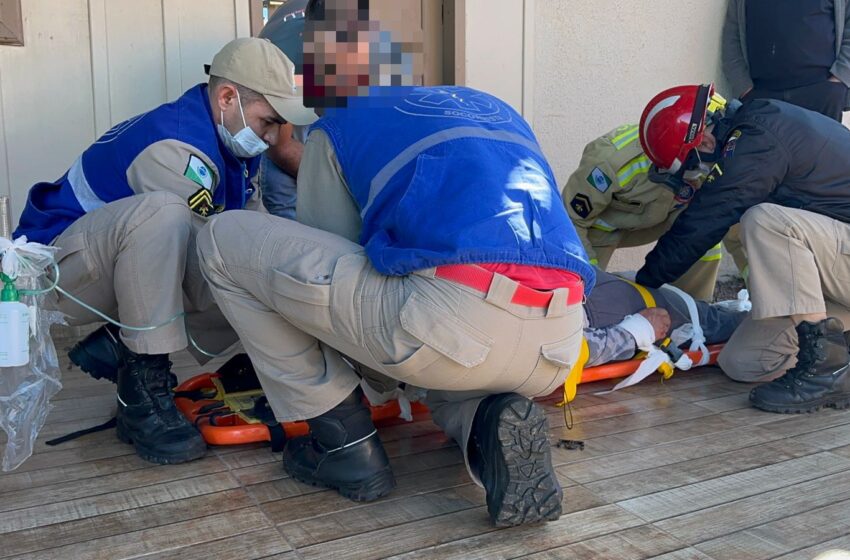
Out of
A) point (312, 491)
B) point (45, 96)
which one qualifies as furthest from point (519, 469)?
point (45, 96)

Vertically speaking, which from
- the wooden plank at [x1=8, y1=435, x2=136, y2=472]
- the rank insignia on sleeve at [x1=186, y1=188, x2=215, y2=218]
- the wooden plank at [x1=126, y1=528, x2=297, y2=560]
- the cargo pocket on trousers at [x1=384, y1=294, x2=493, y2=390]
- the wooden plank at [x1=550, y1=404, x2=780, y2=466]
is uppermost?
the rank insignia on sleeve at [x1=186, y1=188, x2=215, y2=218]

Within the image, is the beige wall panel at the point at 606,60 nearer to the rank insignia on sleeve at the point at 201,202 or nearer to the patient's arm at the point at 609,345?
the patient's arm at the point at 609,345

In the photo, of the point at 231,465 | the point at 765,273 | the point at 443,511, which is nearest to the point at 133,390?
the point at 231,465

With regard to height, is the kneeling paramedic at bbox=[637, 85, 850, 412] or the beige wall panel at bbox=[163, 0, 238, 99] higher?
the beige wall panel at bbox=[163, 0, 238, 99]

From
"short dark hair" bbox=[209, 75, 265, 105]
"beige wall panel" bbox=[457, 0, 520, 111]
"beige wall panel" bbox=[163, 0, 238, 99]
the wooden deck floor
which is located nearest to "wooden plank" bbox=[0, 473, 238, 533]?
the wooden deck floor

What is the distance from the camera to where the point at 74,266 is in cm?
259

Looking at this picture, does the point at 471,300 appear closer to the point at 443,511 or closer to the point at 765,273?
the point at 443,511

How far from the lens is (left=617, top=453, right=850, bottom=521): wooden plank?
2232 millimetres

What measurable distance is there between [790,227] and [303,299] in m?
1.89

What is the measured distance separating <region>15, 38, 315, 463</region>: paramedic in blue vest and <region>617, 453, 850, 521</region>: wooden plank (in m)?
1.28

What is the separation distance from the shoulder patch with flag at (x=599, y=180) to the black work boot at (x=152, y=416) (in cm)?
234

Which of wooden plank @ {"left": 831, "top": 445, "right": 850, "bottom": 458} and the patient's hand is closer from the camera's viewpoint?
wooden plank @ {"left": 831, "top": 445, "right": 850, "bottom": 458}

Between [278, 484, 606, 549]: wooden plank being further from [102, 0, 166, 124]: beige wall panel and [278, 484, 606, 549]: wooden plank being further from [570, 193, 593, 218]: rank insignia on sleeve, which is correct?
[102, 0, 166, 124]: beige wall panel

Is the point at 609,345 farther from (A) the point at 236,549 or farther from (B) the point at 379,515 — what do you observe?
(A) the point at 236,549
